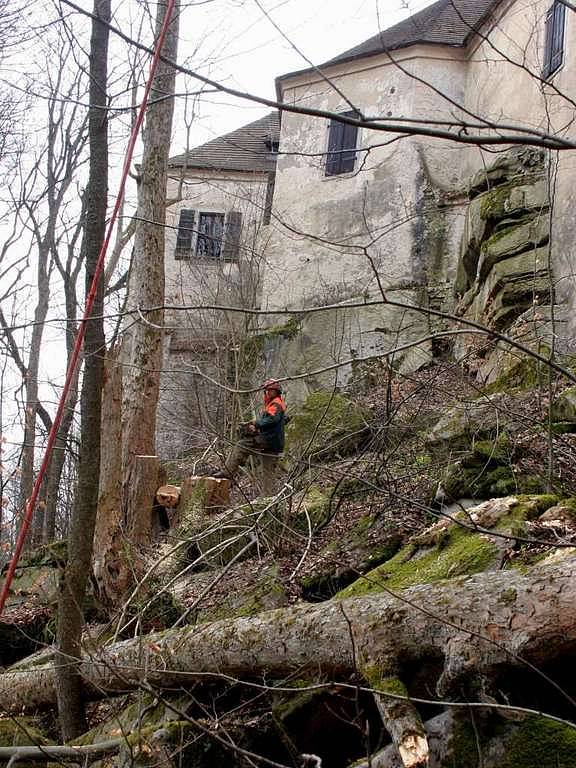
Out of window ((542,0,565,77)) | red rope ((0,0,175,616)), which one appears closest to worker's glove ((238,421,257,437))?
red rope ((0,0,175,616))

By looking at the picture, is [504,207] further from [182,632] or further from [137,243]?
[182,632]

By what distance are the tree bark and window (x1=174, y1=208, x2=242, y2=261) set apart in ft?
50.4

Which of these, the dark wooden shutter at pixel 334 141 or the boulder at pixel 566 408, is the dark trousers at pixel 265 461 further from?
the dark wooden shutter at pixel 334 141

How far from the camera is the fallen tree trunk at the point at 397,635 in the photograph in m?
3.21

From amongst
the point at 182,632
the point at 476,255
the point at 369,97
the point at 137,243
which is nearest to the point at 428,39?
the point at 369,97

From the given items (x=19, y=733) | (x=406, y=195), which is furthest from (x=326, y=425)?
(x=406, y=195)

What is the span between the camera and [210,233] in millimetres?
20812

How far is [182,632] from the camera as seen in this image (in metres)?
4.83

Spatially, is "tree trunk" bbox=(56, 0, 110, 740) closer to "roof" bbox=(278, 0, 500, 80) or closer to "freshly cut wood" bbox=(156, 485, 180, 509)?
"freshly cut wood" bbox=(156, 485, 180, 509)

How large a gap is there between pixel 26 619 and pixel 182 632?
375 centimetres

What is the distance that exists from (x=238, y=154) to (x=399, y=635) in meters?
20.0

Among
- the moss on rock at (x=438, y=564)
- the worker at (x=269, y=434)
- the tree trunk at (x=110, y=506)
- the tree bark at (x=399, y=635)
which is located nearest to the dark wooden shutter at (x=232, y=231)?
the worker at (x=269, y=434)

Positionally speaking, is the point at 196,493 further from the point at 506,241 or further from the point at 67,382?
the point at 506,241

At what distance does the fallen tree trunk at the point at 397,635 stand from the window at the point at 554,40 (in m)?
11.7
